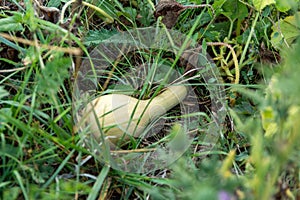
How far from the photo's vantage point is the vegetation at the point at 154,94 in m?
1.02

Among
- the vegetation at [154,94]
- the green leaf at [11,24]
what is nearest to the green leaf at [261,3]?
the vegetation at [154,94]

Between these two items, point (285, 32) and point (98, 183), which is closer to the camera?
point (98, 183)

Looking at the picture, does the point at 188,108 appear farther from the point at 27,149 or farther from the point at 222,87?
the point at 27,149

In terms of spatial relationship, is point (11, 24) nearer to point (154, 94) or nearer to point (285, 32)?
point (154, 94)

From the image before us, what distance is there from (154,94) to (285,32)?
0.50 metres

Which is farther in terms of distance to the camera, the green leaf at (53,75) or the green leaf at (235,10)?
the green leaf at (235,10)

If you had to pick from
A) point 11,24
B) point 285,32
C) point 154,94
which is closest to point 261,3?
point 285,32

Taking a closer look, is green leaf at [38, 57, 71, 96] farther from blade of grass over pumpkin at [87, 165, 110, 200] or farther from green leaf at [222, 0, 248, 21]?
green leaf at [222, 0, 248, 21]

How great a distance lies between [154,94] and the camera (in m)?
1.70

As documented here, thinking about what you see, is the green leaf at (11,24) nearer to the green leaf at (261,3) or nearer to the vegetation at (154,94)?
the vegetation at (154,94)

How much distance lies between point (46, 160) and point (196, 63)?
665 millimetres

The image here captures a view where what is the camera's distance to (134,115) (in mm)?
1674

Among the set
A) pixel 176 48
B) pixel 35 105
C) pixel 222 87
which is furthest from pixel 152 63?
pixel 35 105

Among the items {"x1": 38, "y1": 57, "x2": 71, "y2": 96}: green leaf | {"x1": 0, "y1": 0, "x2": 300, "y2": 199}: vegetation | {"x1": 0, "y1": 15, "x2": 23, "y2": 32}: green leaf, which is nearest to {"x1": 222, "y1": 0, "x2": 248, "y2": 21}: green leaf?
{"x1": 0, "y1": 0, "x2": 300, "y2": 199}: vegetation
